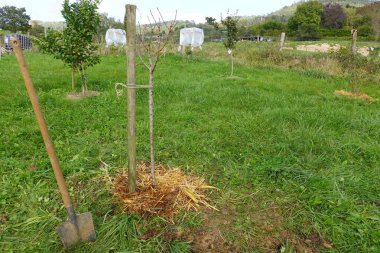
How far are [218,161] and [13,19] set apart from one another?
41.5 m

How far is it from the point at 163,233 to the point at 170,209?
270mm

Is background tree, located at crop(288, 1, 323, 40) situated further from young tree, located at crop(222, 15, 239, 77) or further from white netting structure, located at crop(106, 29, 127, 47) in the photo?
young tree, located at crop(222, 15, 239, 77)

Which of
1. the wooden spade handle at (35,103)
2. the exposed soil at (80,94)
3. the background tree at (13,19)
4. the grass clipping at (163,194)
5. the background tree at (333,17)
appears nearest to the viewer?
the wooden spade handle at (35,103)

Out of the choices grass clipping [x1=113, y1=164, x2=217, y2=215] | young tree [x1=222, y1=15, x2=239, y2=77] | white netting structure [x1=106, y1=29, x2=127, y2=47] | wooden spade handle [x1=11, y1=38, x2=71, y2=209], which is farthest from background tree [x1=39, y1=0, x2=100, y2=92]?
white netting structure [x1=106, y1=29, x2=127, y2=47]

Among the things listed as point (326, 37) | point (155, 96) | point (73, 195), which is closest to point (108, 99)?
point (155, 96)

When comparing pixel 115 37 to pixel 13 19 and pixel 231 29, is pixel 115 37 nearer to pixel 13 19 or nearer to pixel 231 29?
pixel 231 29

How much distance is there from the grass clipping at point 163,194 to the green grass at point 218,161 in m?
0.11

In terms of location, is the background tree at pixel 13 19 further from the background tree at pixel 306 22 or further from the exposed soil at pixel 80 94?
the exposed soil at pixel 80 94

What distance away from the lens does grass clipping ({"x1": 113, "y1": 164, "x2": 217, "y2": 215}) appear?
8.52 feet

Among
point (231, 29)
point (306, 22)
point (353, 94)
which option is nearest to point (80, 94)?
point (231, 29)

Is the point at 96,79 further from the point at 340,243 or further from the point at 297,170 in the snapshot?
the point at 340,243

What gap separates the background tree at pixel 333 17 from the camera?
37106 mm

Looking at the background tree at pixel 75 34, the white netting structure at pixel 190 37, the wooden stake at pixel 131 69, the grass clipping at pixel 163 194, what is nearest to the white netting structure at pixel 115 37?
the white netting structure at pixel 190 37

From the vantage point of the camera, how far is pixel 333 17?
3728 centimetres
